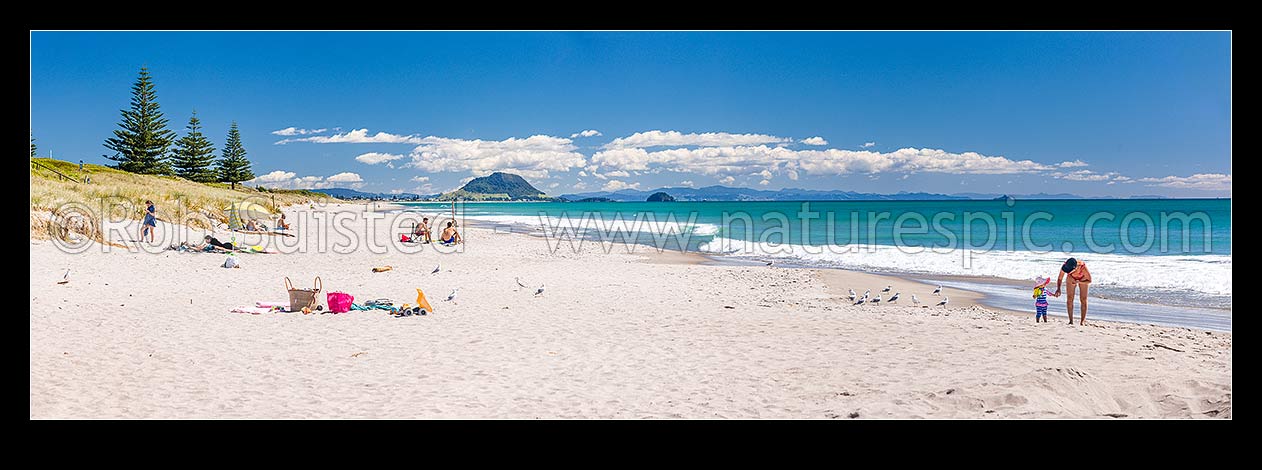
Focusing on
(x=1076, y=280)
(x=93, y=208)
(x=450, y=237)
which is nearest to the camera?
(x=1076, y=280)

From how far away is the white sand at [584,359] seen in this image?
481cm

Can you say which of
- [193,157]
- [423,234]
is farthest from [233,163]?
[423,234]

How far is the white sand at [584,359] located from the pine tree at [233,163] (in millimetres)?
63476

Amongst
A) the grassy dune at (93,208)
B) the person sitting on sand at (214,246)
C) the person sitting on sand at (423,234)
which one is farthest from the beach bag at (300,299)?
the person sitting on sand at (423,234)

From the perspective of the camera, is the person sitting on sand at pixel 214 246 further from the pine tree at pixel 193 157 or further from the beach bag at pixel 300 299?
the pine tree at pixel 193 157

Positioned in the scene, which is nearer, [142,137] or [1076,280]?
[1076,280]

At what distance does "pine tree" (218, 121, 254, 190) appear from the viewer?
66.4 meters

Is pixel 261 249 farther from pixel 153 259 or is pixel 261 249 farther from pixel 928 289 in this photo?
pixel 928 289

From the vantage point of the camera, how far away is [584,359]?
19.9 ft

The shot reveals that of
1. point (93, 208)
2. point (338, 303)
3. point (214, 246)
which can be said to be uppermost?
point (93, 208)

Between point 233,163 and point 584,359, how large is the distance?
71623 millimetres

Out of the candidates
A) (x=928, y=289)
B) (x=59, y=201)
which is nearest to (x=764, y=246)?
(x=928, y=289)

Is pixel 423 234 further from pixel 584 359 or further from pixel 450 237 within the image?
pixel 584 359
